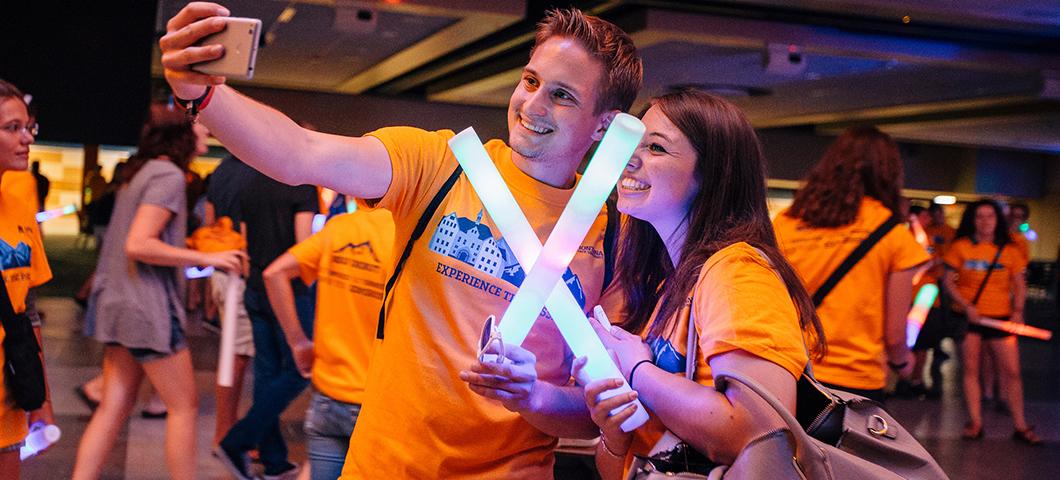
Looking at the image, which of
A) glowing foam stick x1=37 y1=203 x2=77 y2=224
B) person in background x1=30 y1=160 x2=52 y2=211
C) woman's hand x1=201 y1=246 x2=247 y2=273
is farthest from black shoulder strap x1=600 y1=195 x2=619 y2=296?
person in background x1=30 y1=160 x2=52 y2=211

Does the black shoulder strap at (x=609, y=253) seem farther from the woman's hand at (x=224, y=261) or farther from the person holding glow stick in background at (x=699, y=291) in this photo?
the woman's hand at (x=224, y=261)

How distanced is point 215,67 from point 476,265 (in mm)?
706

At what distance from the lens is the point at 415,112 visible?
609 inches

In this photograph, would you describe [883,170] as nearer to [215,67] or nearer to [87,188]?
[215,67]

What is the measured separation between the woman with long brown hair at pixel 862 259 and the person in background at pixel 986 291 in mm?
3828

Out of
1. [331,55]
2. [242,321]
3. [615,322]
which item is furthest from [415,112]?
[615,322]

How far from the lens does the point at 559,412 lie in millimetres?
1745

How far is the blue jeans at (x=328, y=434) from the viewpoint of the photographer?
3023 millimetres

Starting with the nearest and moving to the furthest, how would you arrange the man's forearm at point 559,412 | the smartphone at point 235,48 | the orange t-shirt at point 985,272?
the smartphone at point 235,48 < the man's forearm at point 559,412 < the orange t-shirt at point 985,272

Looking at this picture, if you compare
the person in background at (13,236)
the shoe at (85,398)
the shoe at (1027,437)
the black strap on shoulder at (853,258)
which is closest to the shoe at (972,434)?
the shoe at (1027,437)

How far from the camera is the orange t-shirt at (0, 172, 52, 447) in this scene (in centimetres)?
279

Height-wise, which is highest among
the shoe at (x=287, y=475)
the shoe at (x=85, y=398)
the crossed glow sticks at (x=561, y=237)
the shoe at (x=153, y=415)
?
the crossed glow sticks at (x=561, y=237)

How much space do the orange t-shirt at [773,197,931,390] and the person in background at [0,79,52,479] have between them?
230 cm

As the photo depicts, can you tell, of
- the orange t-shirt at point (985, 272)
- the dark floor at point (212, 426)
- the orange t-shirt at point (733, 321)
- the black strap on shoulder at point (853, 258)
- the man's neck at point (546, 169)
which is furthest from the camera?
the orange t-shirt at point (985, 272)
